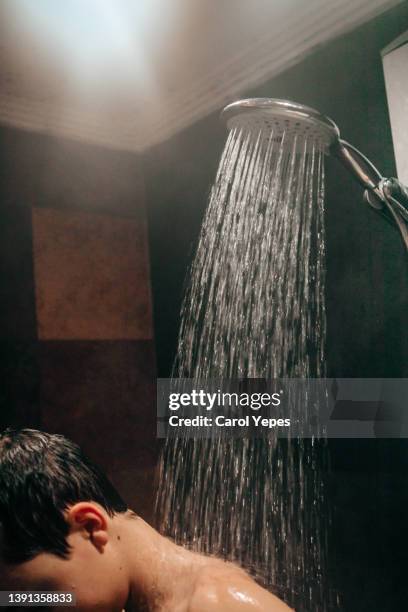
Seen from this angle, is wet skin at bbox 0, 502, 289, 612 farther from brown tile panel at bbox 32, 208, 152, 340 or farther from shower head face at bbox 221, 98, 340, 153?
brown tile panel at bbox 32, 208, 152, 340

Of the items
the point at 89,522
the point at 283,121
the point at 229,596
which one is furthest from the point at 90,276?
the point at 229,596

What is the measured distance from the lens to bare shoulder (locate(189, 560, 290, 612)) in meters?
0.74

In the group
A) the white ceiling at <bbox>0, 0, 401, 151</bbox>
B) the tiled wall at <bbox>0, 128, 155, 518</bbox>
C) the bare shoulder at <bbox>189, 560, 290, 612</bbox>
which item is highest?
the white ceiling at <bbox>0, 0, 401, 151</bbox>

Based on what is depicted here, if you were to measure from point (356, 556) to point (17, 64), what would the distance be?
1793 mm

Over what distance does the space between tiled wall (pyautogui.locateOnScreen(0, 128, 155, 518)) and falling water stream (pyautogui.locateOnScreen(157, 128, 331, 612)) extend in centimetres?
43

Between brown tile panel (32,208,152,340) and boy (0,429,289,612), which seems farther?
brown tile panel (32,208,152,340)

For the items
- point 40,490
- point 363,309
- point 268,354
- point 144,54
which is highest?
point 144,54

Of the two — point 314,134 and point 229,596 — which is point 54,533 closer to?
point 229,596

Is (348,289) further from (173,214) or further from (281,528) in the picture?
(173,214)

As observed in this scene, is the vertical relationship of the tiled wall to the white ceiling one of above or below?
below

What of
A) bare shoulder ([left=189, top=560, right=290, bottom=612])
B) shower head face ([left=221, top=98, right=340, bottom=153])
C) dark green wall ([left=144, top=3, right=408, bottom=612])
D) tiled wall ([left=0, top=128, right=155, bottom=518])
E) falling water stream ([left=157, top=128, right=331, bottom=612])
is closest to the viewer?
bare shoulder ([left=189, top=560, right=290, bottom=612])

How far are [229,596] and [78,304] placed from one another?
1.58m

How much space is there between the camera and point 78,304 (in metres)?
2.18

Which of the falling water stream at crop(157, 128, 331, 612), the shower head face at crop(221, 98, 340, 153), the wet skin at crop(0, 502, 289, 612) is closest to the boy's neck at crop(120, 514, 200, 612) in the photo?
the wet skin at crop(0, 502, 289, 612)
